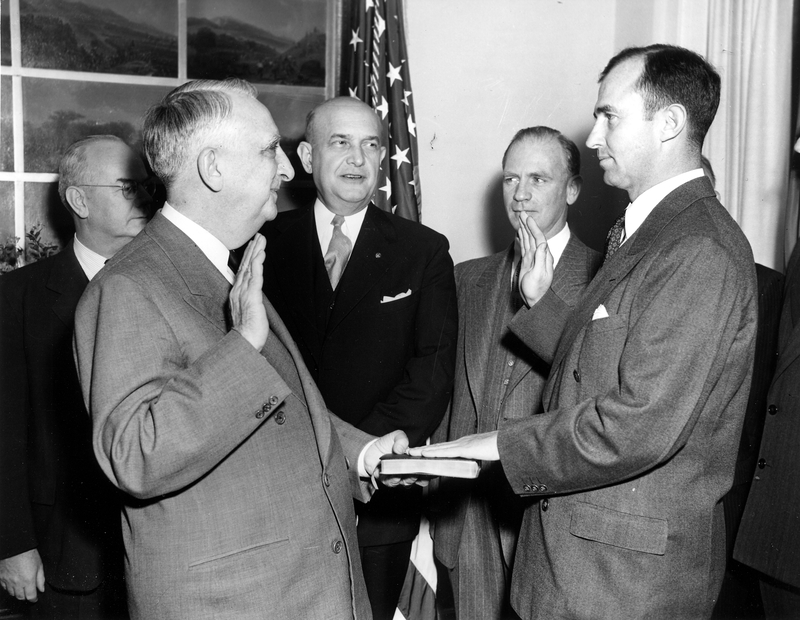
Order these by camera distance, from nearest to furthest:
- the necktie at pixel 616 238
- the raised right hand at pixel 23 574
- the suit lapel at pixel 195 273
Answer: the suit lapel at pixel 195 273 < the necktie at pixel 616 238 < the raised right hand at pixel 23 574

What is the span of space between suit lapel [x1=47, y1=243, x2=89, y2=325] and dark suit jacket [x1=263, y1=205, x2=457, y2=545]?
2.53 feet

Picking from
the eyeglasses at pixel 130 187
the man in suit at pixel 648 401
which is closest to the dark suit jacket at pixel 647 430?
the man in suit at pixel 648 401

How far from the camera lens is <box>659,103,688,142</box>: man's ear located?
7.06ft

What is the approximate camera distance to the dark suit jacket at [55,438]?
9.62 feet

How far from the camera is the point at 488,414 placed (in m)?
3.11

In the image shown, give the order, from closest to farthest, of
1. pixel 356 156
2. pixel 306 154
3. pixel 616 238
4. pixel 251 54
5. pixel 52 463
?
pixel 616 238 < pixel 52 463 < pixel 356 156 < pixel 306 154 < pixel 251 54

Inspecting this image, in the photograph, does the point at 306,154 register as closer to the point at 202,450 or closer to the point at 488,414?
the point at 488,414

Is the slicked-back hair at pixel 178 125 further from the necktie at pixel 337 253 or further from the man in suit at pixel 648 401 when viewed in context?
the necktie at pixel 337 253

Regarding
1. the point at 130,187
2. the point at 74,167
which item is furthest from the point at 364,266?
the point at 74,167

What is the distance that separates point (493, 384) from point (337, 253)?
2.90 ft

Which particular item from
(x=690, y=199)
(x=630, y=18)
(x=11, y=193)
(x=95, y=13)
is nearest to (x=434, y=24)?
(x=630, y=18)

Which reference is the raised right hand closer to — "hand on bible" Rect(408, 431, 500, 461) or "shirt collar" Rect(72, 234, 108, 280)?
"shirt collar" Rect(72, 234, 108, 280)

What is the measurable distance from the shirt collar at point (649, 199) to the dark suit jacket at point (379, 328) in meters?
1.13

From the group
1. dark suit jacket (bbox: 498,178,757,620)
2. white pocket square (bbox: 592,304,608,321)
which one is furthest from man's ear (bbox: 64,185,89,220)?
white pocket square (bbox: 592,304,608,321)
